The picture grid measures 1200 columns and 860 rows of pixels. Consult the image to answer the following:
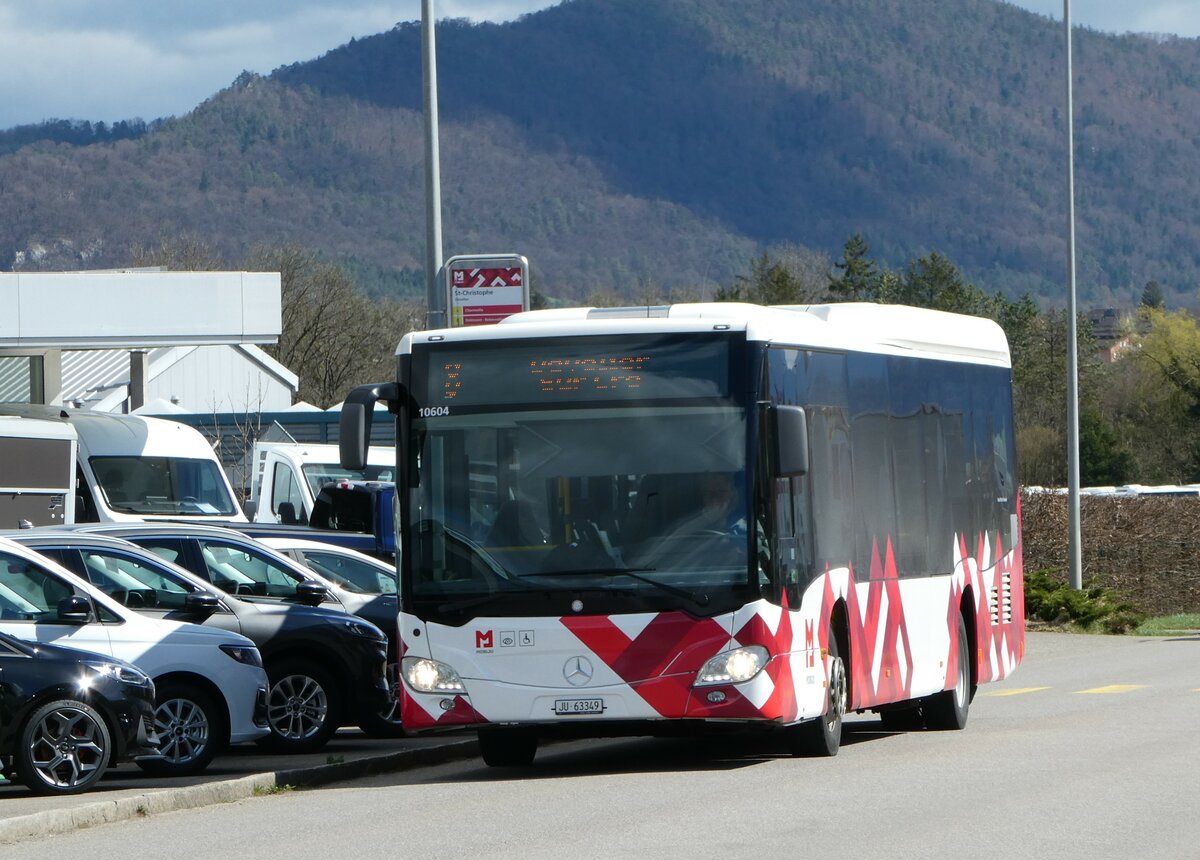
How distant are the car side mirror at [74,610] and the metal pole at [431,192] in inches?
275

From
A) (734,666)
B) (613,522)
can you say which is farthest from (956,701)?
(613,522)

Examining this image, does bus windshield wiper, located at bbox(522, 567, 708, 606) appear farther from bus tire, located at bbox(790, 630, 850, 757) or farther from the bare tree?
the bare tree

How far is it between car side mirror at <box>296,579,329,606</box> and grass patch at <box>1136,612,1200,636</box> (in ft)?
77.1

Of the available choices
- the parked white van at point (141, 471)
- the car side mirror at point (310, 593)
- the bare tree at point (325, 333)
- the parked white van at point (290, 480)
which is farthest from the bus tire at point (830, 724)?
the bare tree at point (325, 333)

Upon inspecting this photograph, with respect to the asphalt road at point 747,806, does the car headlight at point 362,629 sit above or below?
above

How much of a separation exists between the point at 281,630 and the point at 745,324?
484 cm

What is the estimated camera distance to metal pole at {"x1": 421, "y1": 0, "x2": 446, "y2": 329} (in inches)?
776

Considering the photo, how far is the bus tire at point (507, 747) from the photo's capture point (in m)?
13.5

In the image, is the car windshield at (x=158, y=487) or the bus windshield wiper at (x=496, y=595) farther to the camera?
the car windshield at (x=158, y=487)

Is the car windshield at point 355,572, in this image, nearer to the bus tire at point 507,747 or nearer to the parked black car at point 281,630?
the parked black car at point 281,630

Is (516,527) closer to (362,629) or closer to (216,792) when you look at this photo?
(216,792)

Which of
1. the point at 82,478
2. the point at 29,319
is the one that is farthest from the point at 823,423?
the point at 29,319

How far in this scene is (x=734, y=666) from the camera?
1205cm

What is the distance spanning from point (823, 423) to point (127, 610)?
4914 mm
